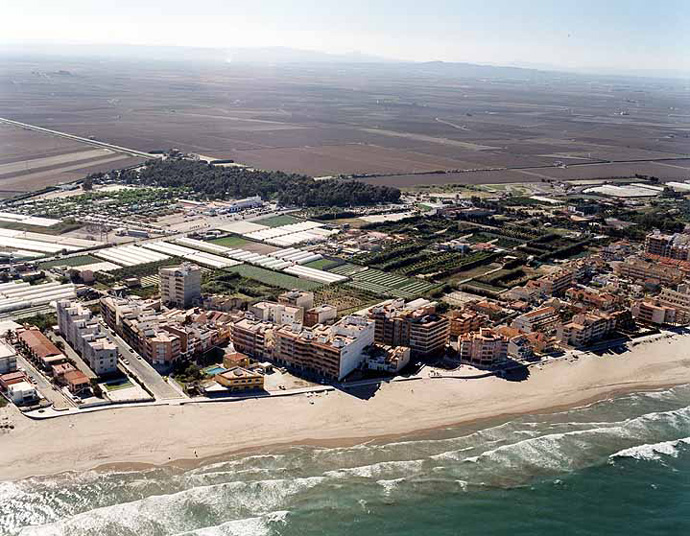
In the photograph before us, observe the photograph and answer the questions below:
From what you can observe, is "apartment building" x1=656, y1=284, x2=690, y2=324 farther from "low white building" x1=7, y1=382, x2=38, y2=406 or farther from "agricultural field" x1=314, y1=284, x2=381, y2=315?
"low white building" x1=7, y1=382, x2=38, y2=406

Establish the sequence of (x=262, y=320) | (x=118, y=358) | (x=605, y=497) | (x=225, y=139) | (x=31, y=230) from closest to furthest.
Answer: (x=605, y=497)
(x=118, y=358)
(x=262, y=320)
(x=31, y=230)
(x=225, y=139)

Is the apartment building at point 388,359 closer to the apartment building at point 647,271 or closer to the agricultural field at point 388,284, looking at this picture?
the agricultural field at point 388,284

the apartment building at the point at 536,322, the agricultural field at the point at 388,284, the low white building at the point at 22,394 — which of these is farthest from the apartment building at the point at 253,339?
the apartment building at the point at 536,322

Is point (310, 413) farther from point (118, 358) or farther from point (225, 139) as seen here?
point (225, 139)

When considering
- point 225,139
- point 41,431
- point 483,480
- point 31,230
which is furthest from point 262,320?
point 225,139

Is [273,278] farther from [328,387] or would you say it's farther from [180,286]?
[328,387]

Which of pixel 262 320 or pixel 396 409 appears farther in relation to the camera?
pixel 262 320
